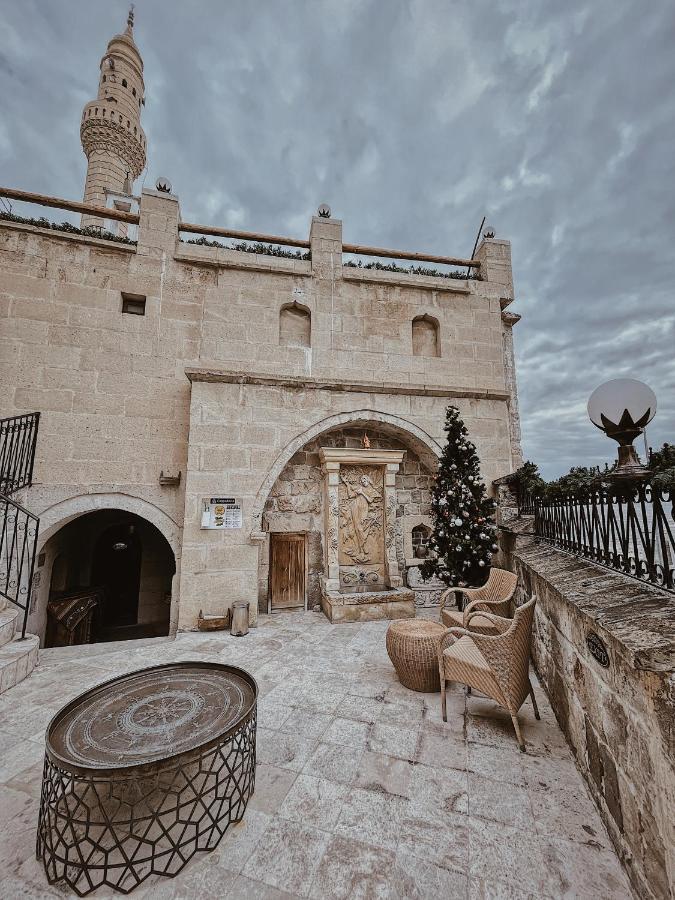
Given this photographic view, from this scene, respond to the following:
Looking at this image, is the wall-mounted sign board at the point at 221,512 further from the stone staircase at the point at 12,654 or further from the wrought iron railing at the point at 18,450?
the wrought iron railing at the point at 18,450

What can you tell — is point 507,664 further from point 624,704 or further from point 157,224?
point 157,224

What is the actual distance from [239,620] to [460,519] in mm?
3344

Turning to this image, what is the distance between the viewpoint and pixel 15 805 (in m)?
2.01

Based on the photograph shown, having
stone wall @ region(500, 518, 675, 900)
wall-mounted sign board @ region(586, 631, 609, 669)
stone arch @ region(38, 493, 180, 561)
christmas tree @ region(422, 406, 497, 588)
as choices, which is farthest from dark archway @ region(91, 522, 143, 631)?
wall-mounted sign board @ region(586, 631, 609, 669)

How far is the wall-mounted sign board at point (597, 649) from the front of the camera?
1863mm

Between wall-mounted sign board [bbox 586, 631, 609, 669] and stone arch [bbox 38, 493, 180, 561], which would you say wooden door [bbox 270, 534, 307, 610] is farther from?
wall-mounted sign board [bbox 586, 631, 609, 669]

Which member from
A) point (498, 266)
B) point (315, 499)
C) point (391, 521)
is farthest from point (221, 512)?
point (498, 266)

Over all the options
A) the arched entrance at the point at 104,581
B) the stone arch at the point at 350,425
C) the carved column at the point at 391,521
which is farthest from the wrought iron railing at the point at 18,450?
the carved column at the point at 391,521

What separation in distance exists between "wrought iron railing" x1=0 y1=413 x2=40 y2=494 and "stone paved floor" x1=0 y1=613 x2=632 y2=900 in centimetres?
286

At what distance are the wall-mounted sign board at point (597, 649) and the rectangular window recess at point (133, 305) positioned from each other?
7094 mm

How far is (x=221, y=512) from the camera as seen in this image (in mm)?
5312

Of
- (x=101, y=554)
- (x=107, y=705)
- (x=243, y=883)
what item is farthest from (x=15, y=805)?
(x=101, y=554)

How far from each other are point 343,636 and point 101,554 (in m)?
6.44

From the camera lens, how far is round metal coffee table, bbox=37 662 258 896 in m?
1.59
